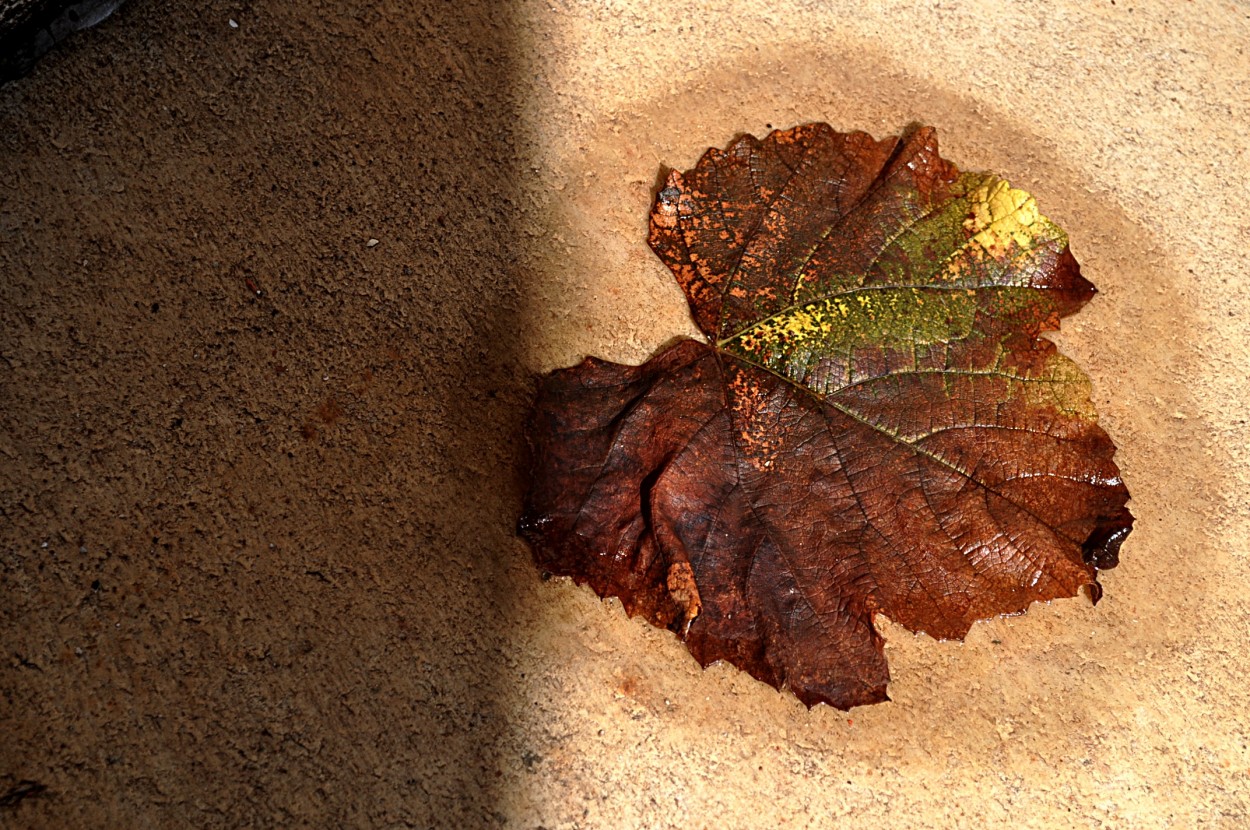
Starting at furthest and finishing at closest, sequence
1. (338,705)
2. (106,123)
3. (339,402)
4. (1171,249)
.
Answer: (1171,249) → (106,123) → (339,402) → (338,705)

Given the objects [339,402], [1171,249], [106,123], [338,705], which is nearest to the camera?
[338,705]

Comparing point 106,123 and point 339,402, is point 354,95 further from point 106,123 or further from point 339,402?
point 339,402

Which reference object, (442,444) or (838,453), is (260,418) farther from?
(838,453)

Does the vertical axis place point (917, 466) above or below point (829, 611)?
above

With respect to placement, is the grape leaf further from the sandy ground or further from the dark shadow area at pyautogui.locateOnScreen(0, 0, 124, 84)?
the dark shadow area at pyautogui.locateOnScreen(0, 0, 124, 84)

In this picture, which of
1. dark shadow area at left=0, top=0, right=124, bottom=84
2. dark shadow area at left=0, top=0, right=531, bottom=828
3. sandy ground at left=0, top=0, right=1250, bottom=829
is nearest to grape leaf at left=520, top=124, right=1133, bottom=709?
sandy ground at left=0, top=0, right=1250, bottom=829

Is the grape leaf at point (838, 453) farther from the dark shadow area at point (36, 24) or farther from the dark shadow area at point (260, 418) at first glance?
the dark shadow area at point (36, 24)

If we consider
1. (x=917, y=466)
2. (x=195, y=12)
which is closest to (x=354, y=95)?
(x=195, y=12)

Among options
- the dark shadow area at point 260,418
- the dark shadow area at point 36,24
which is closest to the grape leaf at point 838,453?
the dark shadow area at point 260,418
